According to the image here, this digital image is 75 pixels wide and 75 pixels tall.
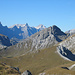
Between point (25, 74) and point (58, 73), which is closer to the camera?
point (25, 74)

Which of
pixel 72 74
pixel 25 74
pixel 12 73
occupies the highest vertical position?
pixel 12 73

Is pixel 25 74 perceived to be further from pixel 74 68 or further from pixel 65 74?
pixel 74 68

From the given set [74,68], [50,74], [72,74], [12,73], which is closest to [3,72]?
[12,73]

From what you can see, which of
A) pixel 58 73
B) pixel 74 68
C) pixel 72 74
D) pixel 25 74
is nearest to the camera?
pixel 25 74

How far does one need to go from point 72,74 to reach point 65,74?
836 cm

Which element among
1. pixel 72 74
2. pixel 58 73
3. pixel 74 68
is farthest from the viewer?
pixel 74 68

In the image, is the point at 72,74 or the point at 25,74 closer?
the point at 25,74

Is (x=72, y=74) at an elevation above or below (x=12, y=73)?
below

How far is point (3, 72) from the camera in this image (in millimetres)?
119500

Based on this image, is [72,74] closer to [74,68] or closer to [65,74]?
[65,74]

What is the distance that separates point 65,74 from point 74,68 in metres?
27.8

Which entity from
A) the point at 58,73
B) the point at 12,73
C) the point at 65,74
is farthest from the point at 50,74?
the point at 12,73

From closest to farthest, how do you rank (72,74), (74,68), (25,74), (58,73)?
(25,74), (72,74), (58,73), (74,68)

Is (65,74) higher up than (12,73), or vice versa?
(12,73)
